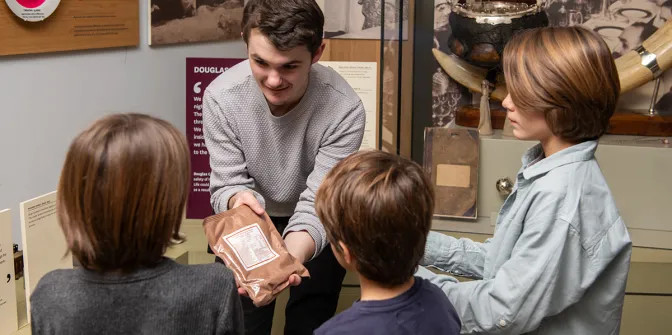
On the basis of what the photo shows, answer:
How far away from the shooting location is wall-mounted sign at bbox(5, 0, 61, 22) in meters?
2.36

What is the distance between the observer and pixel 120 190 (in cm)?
127

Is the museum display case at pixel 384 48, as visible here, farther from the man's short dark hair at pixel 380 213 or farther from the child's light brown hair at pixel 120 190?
the child's light brown hair at pixel 120 190

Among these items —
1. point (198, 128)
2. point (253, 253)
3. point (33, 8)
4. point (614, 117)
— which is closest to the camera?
point (253, 253)

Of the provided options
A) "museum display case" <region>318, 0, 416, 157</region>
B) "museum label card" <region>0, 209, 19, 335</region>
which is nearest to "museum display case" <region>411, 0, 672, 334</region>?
"museum display case" <region>318, 0, 416, 157</region>

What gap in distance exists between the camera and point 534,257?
63.3 inches

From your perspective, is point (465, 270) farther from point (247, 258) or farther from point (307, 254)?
point (247, 258)

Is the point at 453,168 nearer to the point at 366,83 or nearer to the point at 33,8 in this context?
the point at 366,83

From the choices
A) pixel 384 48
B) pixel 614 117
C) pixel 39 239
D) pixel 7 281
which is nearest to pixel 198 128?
pixel 39 239

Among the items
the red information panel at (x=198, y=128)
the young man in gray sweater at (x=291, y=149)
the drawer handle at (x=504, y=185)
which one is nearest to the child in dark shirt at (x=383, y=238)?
the young man in gray sweater at (x=291, y=149)

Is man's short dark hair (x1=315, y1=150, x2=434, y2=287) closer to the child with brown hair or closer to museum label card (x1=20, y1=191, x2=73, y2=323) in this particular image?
the child with brown hair

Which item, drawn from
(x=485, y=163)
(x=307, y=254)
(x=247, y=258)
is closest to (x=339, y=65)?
(x=485, y=163)

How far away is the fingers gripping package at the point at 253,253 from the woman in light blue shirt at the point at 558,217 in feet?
1.08

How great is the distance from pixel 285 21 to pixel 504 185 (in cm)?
126

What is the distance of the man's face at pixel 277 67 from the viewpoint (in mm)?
1978
